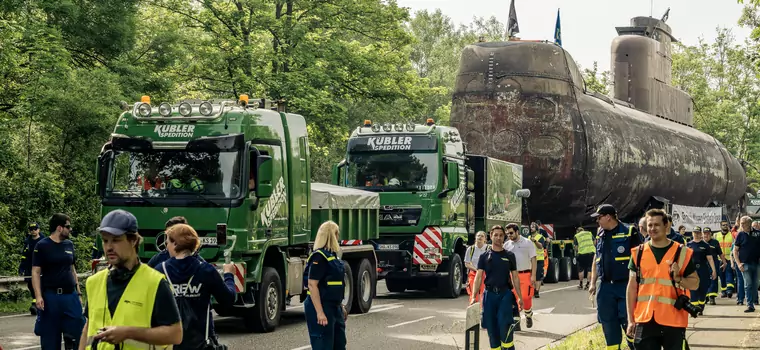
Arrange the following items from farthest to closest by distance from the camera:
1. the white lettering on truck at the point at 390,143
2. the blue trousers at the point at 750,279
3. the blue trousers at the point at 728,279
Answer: the blue trousers at the point at 728,279 < the white lettering on truck at the point at 390,143 < the blue trousers at the point at 750,279

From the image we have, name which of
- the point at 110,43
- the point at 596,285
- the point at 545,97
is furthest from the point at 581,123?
the point at 596,285

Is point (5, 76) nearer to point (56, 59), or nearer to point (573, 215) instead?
point (56, 59)

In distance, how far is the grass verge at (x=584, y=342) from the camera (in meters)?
13.4

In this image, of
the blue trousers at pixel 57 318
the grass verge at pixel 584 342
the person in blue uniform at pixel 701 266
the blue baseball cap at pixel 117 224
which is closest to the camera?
the blue baseball cap at pixel 117 224

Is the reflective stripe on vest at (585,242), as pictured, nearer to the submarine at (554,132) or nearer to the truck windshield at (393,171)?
the submarine at (554,132)

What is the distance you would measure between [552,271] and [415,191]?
28.5 feet

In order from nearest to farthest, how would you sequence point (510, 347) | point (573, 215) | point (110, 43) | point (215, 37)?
1. point (510, 347)
2. point (110, 43)
3. point (573, 215)
4. point (215, 37)

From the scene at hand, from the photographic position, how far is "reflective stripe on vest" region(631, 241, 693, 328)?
8992 millimetres

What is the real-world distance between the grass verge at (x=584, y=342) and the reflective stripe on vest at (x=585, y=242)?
8864 millimetres

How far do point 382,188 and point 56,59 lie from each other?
7.33 metres

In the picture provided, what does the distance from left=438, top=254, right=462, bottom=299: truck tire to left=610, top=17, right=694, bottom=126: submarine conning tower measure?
52.4ft

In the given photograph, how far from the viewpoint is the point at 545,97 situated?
27.3 m

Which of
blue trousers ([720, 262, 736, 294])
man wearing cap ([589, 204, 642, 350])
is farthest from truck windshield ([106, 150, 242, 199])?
blue trousers ([720, 262, 736, 294])

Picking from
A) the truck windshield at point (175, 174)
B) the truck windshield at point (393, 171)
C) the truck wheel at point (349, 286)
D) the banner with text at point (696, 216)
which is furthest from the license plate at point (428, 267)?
the banner with text at point (696, 216)
